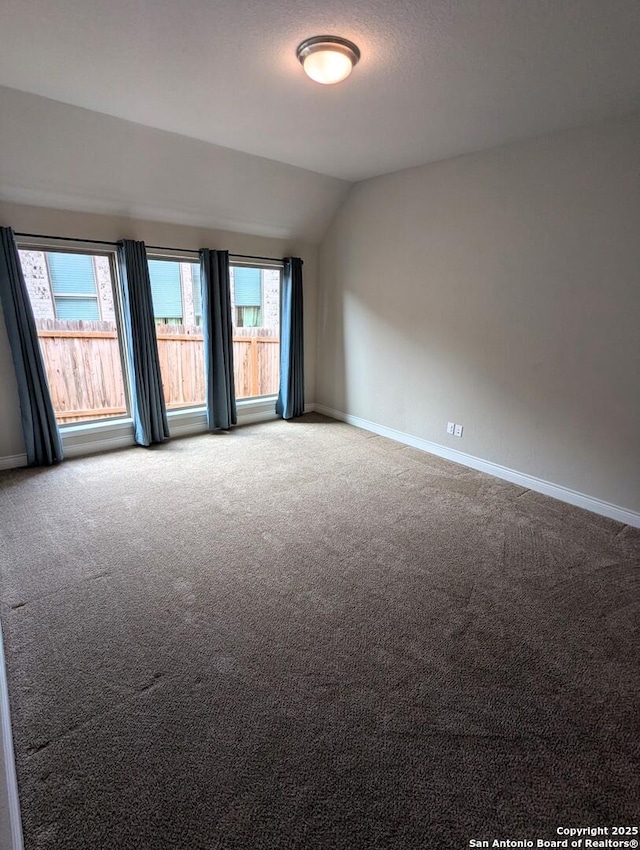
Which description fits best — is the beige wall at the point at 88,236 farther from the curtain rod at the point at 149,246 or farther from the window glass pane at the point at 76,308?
the window glass pane at the point at 76,308

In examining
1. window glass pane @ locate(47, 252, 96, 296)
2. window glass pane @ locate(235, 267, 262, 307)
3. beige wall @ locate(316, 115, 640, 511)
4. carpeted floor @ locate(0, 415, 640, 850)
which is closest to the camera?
carpeted floor @ locate(0, 415, 640, 850)

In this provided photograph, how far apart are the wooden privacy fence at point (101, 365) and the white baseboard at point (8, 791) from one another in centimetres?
308

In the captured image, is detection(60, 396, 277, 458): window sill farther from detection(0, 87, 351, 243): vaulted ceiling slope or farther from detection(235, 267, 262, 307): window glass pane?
detection(0, 87, 351, 243): vaulted ceiling slope

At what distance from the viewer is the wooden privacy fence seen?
3938 mm

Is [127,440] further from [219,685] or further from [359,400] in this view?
[219,685]

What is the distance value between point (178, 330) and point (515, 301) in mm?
3358

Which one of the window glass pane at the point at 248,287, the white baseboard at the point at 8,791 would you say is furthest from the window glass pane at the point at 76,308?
the white baseboard at the point at 8,791

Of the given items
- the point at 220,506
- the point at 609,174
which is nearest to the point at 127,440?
the point at 220,506

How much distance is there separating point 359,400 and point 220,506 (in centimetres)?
239

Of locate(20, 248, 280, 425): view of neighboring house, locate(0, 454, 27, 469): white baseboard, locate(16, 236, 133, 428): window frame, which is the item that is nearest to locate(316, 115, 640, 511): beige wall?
locate(20, 248, 280, 425): view of neighboring house

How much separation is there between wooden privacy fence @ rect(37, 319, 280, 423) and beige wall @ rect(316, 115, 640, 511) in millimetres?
1943

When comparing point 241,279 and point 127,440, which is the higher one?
point 241,279

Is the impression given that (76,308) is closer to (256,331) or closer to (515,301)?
(256,331)

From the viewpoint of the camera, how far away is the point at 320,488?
3379 mm
